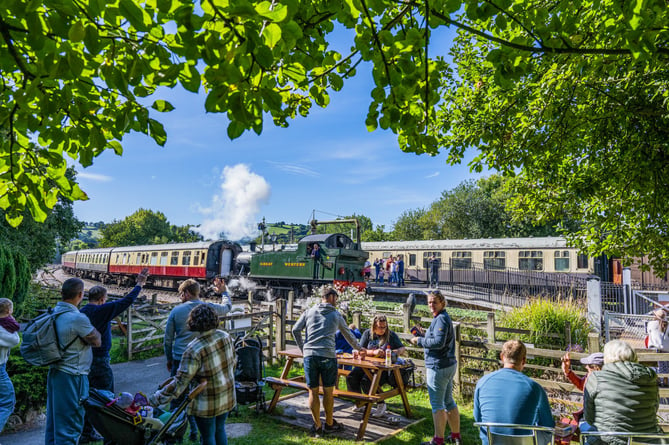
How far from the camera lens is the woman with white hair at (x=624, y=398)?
3.31 m

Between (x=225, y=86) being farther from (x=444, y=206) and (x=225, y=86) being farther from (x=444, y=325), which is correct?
(x=444, y=206)

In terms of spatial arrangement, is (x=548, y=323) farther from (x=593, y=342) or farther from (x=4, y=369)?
(x=4, y=369)

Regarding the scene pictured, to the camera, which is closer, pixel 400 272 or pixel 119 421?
pixel 119 421

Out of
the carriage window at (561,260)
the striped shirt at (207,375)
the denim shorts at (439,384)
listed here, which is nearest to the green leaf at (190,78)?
the striped shirt at (207,375)

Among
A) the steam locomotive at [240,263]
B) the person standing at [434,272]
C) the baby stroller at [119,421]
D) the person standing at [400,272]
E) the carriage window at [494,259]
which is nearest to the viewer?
the baby stroller at [119,421]

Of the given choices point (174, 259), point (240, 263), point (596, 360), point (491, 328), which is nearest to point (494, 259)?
point (240, 263)

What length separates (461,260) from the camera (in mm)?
25578

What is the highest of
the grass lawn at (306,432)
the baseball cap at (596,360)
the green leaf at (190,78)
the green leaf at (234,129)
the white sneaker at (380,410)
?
the green leaf at (190,78)

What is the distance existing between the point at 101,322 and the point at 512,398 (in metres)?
4.08

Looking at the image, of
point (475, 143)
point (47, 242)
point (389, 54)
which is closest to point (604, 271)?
point (475, 143)

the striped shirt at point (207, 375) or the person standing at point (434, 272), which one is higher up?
the person standing at point (434, 272)

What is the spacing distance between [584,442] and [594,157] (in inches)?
241

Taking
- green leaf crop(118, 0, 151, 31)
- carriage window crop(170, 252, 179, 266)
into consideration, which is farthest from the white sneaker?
carriage window crop(170, 252, 179, 266)

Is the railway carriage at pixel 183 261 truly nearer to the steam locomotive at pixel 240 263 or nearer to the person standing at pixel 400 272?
the steam locomotive at pixel 240 263
